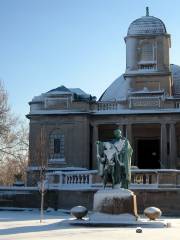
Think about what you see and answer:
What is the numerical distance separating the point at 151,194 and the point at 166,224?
8173 mm

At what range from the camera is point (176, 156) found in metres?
35.2

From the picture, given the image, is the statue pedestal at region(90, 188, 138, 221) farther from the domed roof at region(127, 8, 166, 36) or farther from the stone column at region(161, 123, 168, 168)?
the domed roof at region(127, 8, 166, 36)

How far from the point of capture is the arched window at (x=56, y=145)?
3575 cm

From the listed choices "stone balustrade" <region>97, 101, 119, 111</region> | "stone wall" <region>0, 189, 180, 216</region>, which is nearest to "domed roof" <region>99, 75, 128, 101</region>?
"stone balustrade" <region>97, 101, 119, 111</region>

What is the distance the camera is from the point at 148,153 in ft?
128

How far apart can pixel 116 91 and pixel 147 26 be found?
20.1 ft

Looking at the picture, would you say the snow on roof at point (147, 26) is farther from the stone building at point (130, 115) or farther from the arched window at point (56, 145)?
the arched window at point (56, 145)

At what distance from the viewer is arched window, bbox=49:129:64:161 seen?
3575 centimetres

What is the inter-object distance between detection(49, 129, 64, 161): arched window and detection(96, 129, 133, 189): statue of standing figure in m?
17.1

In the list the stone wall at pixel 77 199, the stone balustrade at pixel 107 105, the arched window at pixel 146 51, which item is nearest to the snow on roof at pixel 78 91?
the stone balustrade at pixel 107 105

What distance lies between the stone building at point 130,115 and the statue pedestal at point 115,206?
15.8m

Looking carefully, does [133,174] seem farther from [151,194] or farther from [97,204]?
[97,204]

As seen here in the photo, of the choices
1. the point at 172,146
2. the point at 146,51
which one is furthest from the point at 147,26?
the point at 172,146

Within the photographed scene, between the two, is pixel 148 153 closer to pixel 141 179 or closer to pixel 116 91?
pixel 116 91
